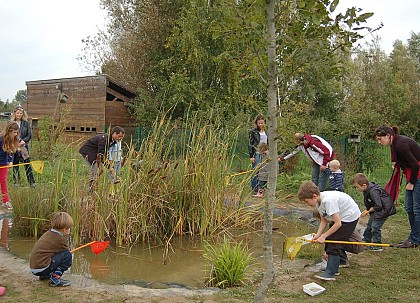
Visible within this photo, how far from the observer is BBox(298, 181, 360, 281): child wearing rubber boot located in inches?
163

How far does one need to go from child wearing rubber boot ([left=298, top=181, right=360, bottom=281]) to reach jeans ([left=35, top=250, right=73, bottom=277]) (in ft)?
7.29

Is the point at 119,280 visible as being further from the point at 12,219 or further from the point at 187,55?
the point at 187,55

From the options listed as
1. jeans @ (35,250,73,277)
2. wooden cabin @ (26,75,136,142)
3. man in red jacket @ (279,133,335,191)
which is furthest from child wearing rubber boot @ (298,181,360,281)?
wooden cabin @ (26,75,136,142)

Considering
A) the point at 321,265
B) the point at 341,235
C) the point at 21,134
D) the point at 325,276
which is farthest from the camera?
the point at 21,134

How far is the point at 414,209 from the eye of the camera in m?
5.41

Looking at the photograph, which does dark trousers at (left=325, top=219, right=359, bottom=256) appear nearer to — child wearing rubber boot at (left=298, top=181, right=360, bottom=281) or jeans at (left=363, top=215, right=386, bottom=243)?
child wearing rubber boot at (left=298, top=181, right=360, bottom=281)

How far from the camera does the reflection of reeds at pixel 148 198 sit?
5344 millimetres

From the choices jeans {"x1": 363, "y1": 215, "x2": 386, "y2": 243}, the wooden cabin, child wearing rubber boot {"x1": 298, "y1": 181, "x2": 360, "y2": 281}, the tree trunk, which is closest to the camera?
the tree trunk

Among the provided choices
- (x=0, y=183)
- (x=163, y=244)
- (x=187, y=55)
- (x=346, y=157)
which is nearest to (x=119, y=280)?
(x=163, y=244)

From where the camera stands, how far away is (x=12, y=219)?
614cm

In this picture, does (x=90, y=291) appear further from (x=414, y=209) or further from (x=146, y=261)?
(x=414, y=209)

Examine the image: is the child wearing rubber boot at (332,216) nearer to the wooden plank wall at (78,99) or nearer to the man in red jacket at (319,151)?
the man in red jacket at (319,151)

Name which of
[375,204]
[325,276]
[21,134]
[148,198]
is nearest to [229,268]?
[325,276]

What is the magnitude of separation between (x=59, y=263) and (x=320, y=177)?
516 centimetres
